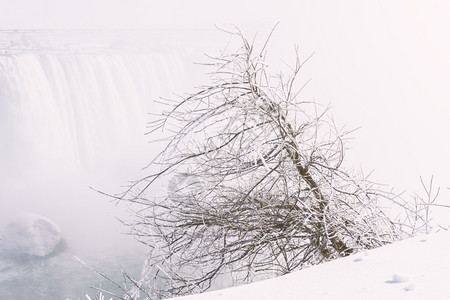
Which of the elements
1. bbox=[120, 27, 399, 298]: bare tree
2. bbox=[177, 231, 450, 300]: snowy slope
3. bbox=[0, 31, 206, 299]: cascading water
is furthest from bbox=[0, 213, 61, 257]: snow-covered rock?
bbox=[177, 231, 450, 300]: snowy slope

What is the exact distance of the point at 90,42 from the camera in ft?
155

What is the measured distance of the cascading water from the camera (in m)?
25.4

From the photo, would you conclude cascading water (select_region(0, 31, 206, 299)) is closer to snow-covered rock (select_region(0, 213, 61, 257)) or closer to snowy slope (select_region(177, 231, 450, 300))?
snow-covered rock (select_region(0, 213, 61, 257))

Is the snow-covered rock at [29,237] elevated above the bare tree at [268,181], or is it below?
below

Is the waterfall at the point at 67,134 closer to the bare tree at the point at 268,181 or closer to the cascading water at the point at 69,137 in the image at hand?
the cascading water at the point at 69,137

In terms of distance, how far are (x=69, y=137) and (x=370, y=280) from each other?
99.6 feet

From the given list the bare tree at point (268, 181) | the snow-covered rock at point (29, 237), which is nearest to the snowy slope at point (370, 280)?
the bare tree at point (268, 181)

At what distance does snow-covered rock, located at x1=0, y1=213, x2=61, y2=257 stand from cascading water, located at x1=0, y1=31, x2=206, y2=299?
3.51ft

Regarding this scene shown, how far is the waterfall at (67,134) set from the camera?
85.8 ft

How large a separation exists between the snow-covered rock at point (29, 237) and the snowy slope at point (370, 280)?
58.5 feet

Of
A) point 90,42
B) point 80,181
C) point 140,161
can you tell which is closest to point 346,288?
point 80,181

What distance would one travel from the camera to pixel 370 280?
Result: 1922 mm

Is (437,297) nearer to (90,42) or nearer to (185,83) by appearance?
(185,83)

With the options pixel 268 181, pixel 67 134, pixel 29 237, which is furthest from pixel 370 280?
pixel 67 134
